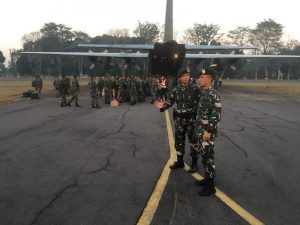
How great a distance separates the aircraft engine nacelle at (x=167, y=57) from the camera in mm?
24328

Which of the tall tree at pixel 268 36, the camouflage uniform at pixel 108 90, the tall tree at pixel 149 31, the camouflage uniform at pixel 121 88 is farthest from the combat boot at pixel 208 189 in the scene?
the tall tree at pixel 268 36

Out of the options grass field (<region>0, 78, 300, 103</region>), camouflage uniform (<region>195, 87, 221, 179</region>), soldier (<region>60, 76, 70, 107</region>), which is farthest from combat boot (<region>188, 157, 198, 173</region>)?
grass field (<region>0, 78, 300, 103</region>)

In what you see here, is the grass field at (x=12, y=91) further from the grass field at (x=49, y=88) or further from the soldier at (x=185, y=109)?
the soldier at (x=185, y=109)

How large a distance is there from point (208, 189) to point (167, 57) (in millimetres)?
19944

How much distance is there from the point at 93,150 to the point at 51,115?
786 centimetres

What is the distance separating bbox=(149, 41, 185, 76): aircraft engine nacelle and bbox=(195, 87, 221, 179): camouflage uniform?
18.8 meters

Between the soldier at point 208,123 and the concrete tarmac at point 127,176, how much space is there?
14.4 inches

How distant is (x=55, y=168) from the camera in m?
7.07

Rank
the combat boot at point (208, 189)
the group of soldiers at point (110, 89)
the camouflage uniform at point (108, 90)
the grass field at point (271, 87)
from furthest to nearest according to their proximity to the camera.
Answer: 1. the grass field at point (271, 87)
2. the camouflage uniform at point (108, 90)
3. the group of soldiers at point (110, 89)
4. the combat boot at point (208, 189)

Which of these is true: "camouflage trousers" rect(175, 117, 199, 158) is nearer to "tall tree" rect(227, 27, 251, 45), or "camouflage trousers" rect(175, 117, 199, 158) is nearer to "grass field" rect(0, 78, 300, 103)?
"grass field" rect(0, 78, 300, 103)

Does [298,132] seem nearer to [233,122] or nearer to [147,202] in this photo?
[233,122]

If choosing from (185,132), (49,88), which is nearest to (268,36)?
(49,88)

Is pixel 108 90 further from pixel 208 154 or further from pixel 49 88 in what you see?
pixel 49 88

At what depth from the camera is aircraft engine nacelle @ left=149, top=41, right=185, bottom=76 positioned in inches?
958
